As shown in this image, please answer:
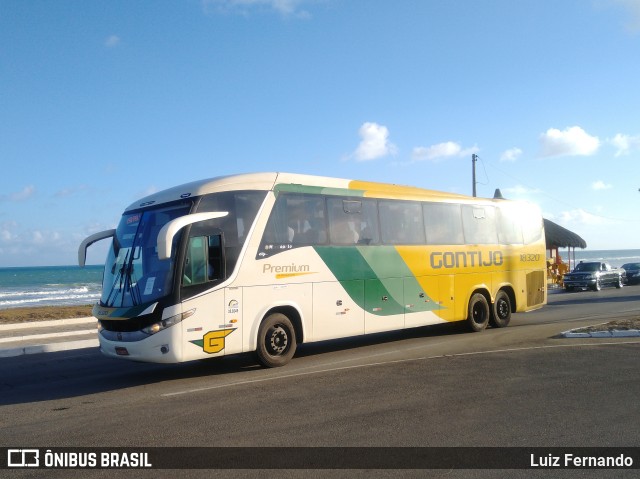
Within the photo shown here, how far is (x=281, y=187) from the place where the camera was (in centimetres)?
1135

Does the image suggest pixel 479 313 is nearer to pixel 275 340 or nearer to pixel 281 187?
pixel 275 340

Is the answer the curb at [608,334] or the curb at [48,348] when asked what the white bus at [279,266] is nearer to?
the curb at [608,334]

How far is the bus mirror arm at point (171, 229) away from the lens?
29.1 ft

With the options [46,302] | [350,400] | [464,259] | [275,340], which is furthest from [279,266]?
[46,302]

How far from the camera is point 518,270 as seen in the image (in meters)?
17.2

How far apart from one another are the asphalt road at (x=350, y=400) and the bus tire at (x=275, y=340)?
313 mm

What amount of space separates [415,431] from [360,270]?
6.38 m

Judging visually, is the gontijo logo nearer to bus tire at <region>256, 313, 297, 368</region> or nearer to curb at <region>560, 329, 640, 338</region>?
curb at <region>560, 329, 640, 338</region>

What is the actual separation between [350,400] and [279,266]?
12.1ft

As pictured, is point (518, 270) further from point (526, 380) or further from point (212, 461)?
point (212, 461)

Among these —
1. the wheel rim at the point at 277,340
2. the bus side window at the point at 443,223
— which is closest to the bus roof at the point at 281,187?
the bus side window at the point at 443,223

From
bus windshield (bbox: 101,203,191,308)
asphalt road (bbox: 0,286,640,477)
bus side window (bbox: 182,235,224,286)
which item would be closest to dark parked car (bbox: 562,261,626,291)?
asphalt road (bbox: 0,286,640,477)

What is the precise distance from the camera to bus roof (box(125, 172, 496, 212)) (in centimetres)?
1045

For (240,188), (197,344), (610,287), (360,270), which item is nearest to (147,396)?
(197,344)
